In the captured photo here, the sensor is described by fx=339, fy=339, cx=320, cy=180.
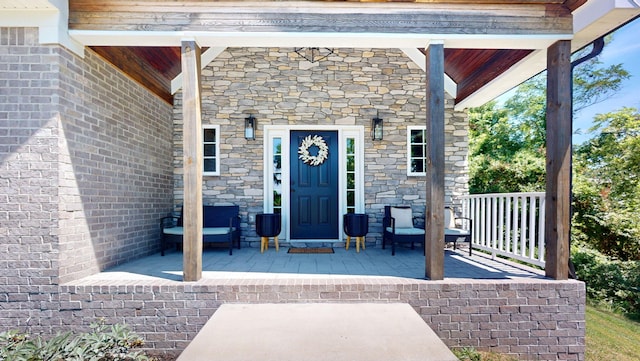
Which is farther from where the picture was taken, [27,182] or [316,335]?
[27,182]

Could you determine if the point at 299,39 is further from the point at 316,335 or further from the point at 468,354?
the point at 468,354

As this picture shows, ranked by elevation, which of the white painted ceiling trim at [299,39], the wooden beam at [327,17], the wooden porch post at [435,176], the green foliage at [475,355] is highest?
the wooden beam at [327,17]

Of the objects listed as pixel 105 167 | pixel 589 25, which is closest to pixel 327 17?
pixel 589 25

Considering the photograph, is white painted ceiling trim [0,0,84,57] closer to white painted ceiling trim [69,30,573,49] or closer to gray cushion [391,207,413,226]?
white painted ceiling trim [69,30,573,49]

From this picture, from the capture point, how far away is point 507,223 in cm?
411

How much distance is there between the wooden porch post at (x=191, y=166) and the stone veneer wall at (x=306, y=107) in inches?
95.3

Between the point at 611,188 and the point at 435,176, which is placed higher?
the point at 435,176

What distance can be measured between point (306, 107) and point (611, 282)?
5742mm

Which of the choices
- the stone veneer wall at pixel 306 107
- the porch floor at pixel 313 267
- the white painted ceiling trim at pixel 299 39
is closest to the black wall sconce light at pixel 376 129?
the stone veneer wall at pixel 306 107

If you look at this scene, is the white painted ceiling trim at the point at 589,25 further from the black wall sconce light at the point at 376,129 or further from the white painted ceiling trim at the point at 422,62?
the black wall sconce light at the point at 376,129

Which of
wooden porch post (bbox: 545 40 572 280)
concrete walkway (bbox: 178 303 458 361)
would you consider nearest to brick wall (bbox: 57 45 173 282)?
concrete walkway (bbox: 178 303 458 361)

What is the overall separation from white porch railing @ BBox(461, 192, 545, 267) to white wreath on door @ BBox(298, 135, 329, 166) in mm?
2437

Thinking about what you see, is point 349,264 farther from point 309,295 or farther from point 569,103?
point 569,103

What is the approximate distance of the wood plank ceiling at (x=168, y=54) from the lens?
3.15m
